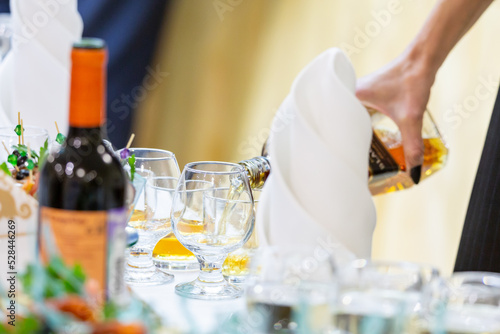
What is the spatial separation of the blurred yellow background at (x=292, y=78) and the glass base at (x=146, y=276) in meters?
1.36

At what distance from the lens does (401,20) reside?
2400 mm

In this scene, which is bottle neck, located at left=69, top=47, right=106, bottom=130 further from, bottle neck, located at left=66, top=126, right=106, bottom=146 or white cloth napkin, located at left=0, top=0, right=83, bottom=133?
white cloth napkin, located at left=0, top=0, right=83, bottom=133

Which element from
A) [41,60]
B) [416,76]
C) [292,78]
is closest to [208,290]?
[416,76]

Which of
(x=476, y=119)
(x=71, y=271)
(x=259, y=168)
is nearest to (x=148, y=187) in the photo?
(x=259, y=168)

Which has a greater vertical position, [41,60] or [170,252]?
[41,60]

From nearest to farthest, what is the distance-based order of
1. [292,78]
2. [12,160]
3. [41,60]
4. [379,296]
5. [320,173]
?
1. [379,296]
2. [320,173]
3. [12,160]
4. [41,60]
5. [292,78]

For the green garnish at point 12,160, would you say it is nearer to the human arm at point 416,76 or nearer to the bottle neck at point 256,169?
the bottle neck at point 256,169

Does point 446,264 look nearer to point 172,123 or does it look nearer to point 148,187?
point 148,187

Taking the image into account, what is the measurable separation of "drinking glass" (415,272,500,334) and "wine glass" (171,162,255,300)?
348 mm

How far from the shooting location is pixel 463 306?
0.66m

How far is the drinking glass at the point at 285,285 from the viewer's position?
63 cm

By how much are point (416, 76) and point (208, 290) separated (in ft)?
1.62

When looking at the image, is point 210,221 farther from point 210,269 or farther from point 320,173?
point 320,173

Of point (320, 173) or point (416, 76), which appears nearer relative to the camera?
point (320, 173)
